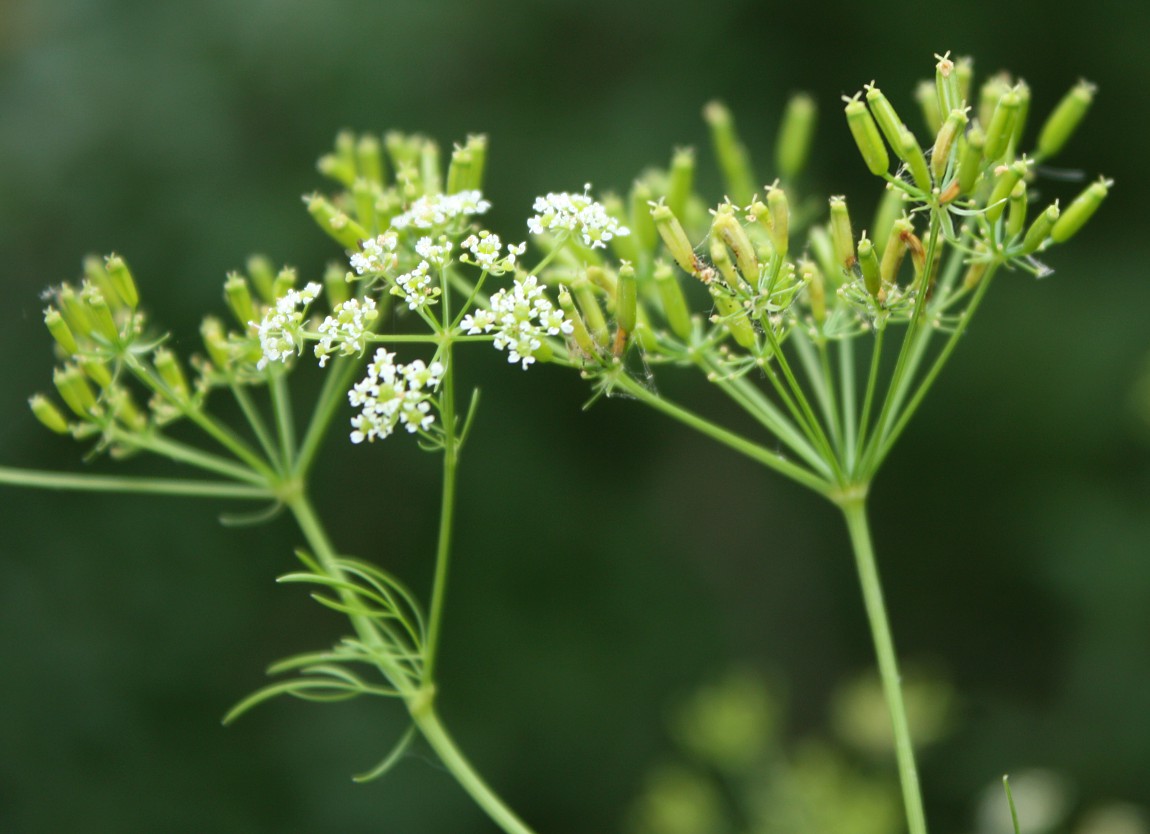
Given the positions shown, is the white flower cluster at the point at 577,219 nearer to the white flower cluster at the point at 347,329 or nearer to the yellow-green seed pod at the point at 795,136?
the white flower cluster at the point at 347,329

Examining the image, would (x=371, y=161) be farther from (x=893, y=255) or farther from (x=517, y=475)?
(x=517, y=475)

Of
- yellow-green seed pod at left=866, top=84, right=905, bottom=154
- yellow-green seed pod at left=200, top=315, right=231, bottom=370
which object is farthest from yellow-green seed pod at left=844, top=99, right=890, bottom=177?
yellow-green seed pod at left=200, top=315, right=231, bottom=370

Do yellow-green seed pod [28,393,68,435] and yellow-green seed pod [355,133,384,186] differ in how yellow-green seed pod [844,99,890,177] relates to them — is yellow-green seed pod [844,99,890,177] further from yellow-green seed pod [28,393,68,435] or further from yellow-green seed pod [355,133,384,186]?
yellow-green seed pod [28,393,68,435]

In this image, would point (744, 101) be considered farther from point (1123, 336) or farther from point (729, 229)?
point (729, 229)

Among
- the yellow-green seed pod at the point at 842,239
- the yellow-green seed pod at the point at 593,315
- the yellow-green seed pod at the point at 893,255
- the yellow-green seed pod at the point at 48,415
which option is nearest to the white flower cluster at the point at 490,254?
the yellow-green seed pod at the point at 593,315

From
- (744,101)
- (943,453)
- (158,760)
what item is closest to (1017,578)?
(943,453)

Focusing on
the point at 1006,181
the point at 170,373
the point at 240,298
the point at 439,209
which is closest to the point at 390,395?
the point at 439,209
